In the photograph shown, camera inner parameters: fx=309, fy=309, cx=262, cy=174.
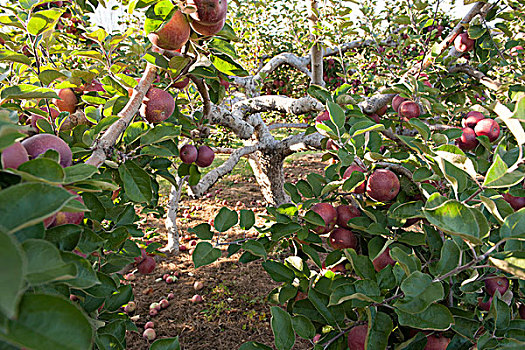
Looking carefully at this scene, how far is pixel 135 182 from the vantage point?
3.40ft

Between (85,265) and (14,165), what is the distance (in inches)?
7.9

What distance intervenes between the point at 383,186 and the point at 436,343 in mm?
499

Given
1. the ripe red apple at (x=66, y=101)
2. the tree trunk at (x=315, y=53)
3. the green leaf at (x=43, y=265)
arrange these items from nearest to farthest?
1. the green leaf at (x=43, y=265)
2. the ripe red apple at (x=66, y=101)
3. the tree trunk at (x=315, y=53)

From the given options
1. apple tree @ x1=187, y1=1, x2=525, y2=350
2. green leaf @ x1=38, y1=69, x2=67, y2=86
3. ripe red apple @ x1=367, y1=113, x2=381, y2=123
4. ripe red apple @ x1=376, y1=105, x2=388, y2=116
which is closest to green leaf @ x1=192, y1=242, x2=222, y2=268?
apple tree @ x1=187, y1=1, x2=525, y2=350

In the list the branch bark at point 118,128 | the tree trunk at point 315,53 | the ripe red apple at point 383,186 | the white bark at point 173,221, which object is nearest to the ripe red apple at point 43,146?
the branch bark at point 118,128

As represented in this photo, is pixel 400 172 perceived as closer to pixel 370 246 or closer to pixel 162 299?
pixel 370 246

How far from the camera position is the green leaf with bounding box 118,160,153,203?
3.31ft

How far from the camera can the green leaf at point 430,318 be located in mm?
Result: 699

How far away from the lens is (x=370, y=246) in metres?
1.05

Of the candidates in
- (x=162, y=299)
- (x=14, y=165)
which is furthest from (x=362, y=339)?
(x=162, y=299)

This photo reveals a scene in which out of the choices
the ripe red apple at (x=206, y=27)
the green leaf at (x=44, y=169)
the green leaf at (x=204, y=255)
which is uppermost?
the ripe red apple at (x=206, y=27)

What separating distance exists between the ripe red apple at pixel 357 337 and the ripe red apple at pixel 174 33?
1.01 meters

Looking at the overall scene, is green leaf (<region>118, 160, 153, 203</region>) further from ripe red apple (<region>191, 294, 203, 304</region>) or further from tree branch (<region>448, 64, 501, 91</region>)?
tree branch (<region>448, 64, 501, 91</region>)

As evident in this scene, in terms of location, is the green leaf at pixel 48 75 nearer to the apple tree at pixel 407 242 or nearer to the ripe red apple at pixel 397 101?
the apple tree at pixel 407 242
